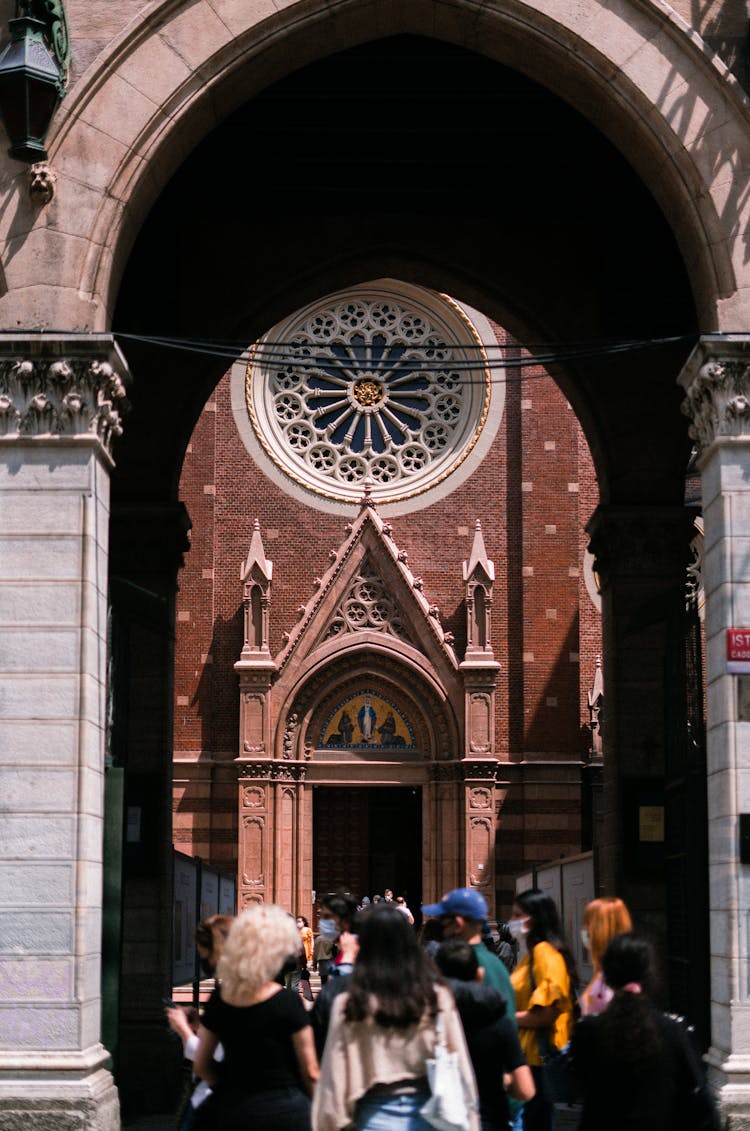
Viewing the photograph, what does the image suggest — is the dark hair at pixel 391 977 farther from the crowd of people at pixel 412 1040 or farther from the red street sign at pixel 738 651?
the red street sign at pixel 738 651

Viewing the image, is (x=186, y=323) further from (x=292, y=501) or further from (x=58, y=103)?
(x=292, y=501)

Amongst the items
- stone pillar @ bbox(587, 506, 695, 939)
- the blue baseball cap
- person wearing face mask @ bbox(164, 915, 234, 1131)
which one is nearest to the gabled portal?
stone pillar @ bbox(587, 506, 695, 939)

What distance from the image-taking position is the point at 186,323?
19969mm

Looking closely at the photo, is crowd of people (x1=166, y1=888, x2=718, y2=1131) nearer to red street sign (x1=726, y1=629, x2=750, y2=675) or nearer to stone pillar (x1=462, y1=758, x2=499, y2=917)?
red street sign (x1=726, y1=629, x2=750, y2=675)

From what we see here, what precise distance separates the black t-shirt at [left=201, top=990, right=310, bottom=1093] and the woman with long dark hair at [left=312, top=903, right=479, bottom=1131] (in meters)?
0.64

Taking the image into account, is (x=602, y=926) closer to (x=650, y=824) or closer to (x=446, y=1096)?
(x=446, y=1096)

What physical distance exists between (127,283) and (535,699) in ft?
66.0

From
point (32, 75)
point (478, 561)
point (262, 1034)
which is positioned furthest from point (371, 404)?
point (262, 1034)

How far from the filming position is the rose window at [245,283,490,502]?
3938 centimetres

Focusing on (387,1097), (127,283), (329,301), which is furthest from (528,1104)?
(329,301)

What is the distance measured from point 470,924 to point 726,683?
4.44 metres

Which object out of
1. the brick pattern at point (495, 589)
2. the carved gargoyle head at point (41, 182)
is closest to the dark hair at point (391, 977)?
the carved gargoyle head at point (41, 182)

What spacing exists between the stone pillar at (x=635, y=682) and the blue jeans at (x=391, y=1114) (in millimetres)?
12196

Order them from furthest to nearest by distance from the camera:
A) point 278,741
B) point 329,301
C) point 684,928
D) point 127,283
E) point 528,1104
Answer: point 329,301 < point 278,741 < point 127,283 < point 684,928 < point 528,1104
